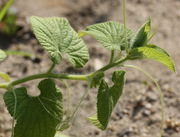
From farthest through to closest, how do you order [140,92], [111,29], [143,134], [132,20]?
[132,20], [140,92], [143,134], [111,29]

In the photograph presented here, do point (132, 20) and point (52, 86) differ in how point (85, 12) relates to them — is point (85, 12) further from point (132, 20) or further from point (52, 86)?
point (52, 86)

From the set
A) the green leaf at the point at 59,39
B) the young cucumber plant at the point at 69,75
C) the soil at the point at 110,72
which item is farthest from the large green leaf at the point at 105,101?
the soil at the point at 110,72

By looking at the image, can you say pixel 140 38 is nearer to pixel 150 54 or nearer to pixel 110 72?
pixel 150 54

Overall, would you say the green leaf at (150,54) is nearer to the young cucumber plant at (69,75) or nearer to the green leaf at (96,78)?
the young cucumber plant at (69,75)

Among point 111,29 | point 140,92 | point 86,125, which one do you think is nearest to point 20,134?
point 111,29

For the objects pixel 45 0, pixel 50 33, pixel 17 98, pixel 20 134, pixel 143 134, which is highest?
pixel 45 0

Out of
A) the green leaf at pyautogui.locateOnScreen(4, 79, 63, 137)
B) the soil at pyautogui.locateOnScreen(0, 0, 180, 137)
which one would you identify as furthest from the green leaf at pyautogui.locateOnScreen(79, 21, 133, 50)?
the soil at pyautogui.locateOnScreen(0, 0, 180, 137)
